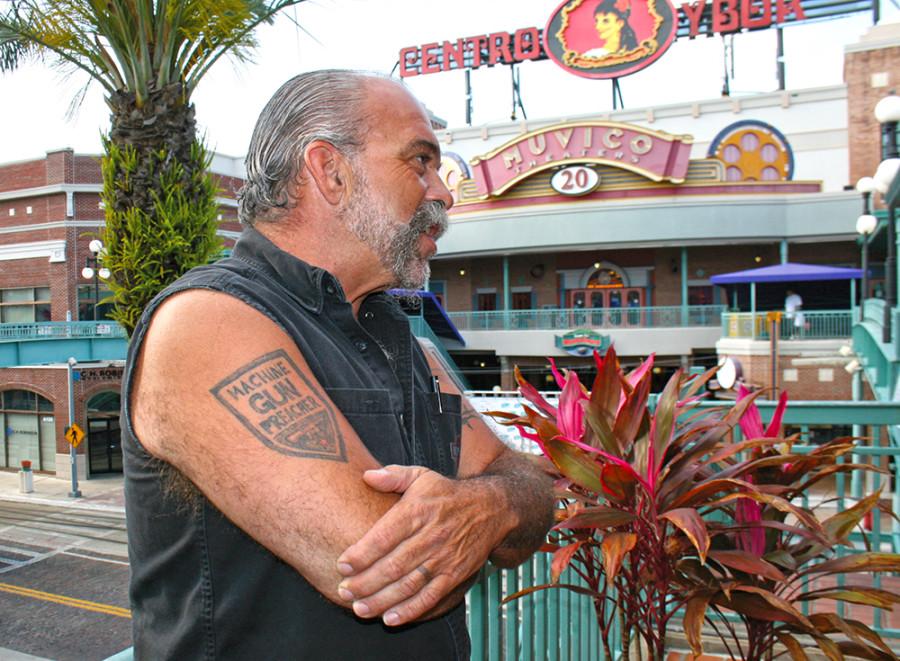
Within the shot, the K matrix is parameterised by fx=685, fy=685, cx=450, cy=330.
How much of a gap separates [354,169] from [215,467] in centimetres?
84

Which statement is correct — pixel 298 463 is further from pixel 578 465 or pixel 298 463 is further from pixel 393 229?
pixel 578 465

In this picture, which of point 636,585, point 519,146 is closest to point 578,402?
point 636,585

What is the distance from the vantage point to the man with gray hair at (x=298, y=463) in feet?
4.17

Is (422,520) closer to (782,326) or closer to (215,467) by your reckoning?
(215,467)

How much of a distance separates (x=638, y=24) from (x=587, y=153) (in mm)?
7143

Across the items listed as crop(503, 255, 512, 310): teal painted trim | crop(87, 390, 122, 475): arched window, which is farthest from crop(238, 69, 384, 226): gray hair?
crop(503, 255, 512, 310): teal painted trim

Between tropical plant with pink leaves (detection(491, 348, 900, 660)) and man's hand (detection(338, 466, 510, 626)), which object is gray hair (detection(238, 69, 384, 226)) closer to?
man's hand (detection(338, 466, 510, 626))

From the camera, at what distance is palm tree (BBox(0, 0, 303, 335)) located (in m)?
7.07

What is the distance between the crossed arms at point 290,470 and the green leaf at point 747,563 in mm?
1237

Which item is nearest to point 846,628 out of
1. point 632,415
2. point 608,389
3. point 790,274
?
point 632,415

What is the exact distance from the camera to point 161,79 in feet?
24.2

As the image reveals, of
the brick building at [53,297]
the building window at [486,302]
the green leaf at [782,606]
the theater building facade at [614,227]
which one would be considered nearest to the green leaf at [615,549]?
the green leaf at [782,606]

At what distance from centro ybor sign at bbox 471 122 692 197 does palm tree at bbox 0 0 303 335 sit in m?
19.2

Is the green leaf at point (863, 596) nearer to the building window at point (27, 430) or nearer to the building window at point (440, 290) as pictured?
the building window at point (27, 430)
